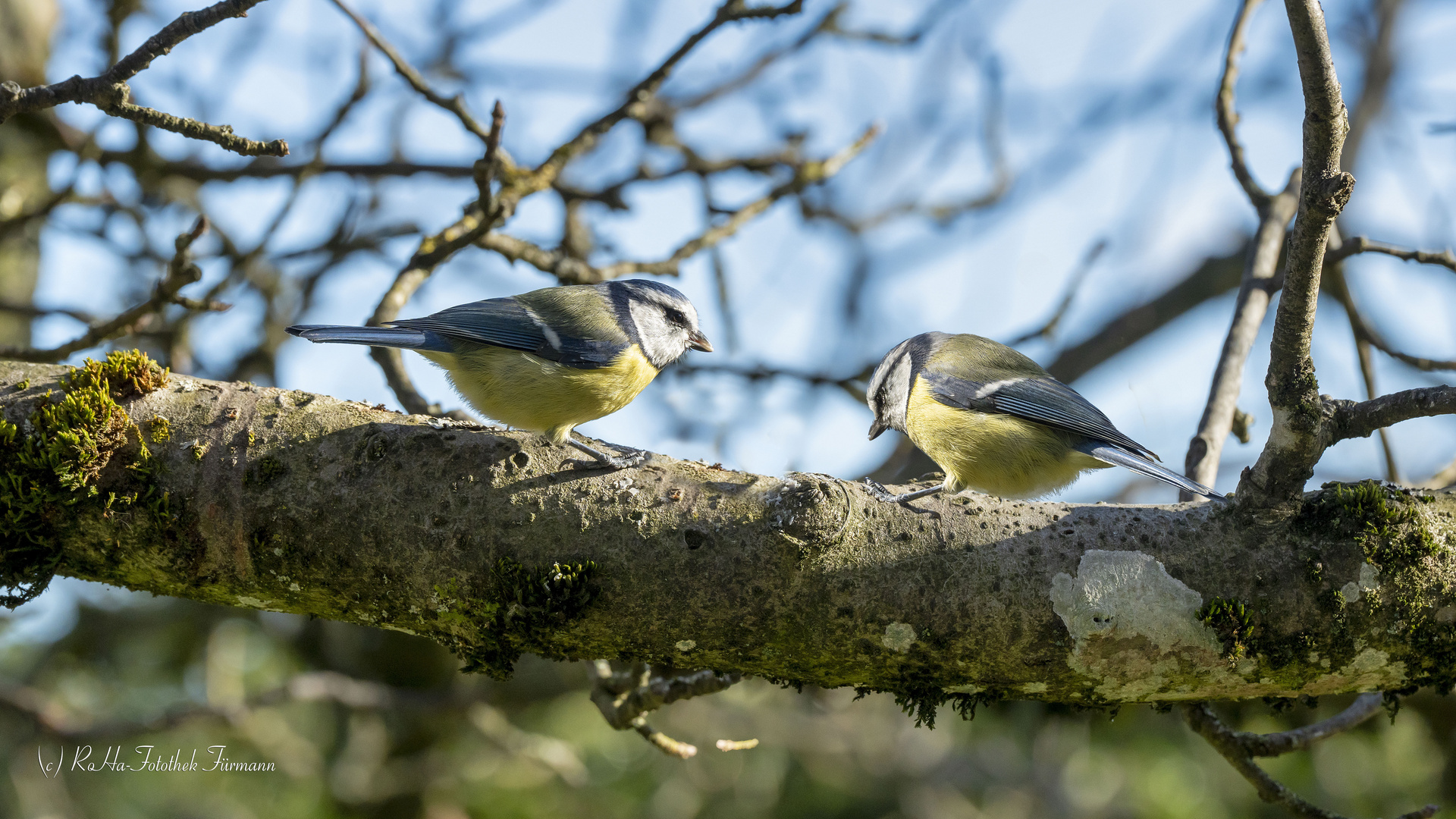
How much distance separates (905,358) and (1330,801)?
21.9 ft

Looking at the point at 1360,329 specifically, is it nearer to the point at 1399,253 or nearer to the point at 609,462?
the point at 1399,253

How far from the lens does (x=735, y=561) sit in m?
2.00

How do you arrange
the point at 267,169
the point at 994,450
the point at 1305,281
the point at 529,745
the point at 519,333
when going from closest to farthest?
1. the point at 1305,281
2. the point at 519,333
3. the point at 994,450
4. the point at 529,745
5. the point at 267,169

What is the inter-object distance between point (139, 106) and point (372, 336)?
2.99 ft

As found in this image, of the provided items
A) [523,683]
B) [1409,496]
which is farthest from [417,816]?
[1409,496]

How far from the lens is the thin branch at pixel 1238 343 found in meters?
3.26

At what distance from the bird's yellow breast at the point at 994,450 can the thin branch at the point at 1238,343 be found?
0.37 metres

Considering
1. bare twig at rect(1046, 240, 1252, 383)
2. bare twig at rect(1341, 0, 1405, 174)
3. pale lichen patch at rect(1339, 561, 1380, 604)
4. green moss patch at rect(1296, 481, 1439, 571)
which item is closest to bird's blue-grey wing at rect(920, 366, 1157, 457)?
green moss patch at rect(1296, 481, 1439, 571)

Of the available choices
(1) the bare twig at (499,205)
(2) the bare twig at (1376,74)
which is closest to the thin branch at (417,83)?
(1) the bare twig at (499,205)

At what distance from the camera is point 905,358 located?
3.99 m

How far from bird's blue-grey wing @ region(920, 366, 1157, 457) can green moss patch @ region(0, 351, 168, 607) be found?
8.79 feet

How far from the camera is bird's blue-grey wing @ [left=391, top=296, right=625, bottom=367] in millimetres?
3104

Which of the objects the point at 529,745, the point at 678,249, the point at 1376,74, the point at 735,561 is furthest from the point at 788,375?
the point at 1376,74

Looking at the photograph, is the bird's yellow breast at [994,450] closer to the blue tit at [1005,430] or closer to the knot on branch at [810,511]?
the blue tit at [1005,430]
